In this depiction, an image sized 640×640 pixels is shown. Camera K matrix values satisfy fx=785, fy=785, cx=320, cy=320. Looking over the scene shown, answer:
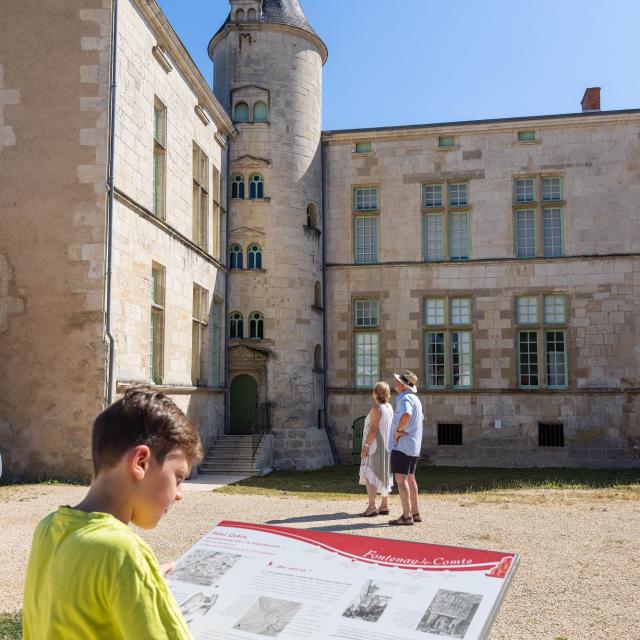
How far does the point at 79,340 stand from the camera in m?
13.3

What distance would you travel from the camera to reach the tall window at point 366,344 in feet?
71.7

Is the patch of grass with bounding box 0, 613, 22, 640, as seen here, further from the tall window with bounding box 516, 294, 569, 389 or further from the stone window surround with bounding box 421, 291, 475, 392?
the tall window with bounding box 516, 294, 569, 389

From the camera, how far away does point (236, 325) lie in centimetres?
2081

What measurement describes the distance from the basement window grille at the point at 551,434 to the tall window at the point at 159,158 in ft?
37.7

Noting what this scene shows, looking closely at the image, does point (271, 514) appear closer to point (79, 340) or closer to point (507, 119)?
point (79, 340)

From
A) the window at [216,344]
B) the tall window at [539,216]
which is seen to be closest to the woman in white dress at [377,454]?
the window at [216,344]

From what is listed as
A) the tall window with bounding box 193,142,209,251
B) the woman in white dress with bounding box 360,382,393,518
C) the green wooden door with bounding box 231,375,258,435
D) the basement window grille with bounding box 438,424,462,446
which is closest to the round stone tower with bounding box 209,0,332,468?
the green wooden door with bounding box 231,375,258,435

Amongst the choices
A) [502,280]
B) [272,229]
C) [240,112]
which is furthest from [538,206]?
[240,112]

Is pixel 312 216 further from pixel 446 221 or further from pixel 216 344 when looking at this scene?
pixel 216 344

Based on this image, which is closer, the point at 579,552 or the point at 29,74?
the point at 579,552

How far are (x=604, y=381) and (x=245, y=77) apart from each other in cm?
1249

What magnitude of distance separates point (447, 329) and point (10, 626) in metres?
17.3

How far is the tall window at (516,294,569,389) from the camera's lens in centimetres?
2098

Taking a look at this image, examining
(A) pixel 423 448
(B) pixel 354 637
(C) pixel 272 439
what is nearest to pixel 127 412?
(B) pixel 354 637
